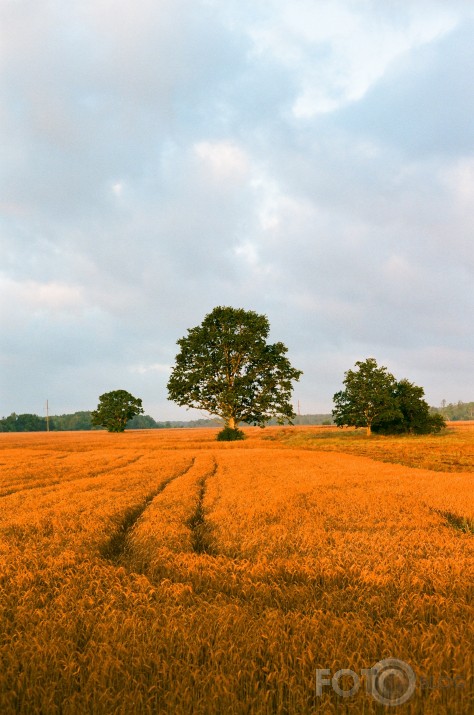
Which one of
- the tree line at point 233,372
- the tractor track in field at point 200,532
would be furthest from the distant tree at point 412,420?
the tractor track in field at point 200,532

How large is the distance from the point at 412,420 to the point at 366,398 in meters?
9.94

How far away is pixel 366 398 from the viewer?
62812 millimetres

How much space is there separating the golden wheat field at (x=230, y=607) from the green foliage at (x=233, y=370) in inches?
1578

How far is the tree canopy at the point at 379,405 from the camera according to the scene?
62.7 meters

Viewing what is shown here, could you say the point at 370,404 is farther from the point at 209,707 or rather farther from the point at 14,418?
the point at 14,418

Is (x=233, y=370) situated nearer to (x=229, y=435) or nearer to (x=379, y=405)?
(x=229, y=435)

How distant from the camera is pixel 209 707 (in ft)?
8.11

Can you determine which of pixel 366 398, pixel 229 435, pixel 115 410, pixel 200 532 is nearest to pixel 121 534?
pixel 200 532

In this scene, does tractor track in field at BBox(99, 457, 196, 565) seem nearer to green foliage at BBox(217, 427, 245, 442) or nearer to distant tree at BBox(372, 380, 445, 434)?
green foliage at BBox(217, 427, 245, 442)

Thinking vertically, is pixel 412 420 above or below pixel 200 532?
below

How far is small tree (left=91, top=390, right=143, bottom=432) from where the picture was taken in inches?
3420

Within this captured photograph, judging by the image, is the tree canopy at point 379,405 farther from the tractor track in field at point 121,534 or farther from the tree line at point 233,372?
the tractor track in field at point 121,534

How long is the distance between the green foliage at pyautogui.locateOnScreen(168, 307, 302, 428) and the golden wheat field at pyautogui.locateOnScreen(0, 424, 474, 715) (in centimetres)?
4007

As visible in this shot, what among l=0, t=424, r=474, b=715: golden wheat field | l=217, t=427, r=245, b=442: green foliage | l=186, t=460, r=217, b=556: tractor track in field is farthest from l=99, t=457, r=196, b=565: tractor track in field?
l=217, t=427, r=245, b=442: green foliage
